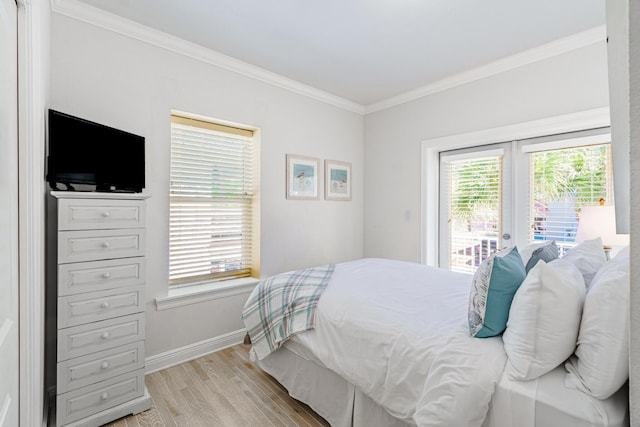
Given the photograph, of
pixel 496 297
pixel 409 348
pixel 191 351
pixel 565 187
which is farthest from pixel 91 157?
pixel 565 187

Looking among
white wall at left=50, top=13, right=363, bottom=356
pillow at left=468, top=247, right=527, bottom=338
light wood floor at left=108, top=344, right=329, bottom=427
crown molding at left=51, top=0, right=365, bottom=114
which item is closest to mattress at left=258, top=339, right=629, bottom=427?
pillow at left=468, top=247, right=527, bottom=338

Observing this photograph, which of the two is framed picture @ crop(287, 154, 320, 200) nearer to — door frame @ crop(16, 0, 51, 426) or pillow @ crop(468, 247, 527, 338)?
door frame @ crop(16, 0, 51, 426)

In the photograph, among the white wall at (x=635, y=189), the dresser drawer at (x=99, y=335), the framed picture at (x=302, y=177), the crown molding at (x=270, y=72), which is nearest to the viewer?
the white wall at (x=635, y=189)

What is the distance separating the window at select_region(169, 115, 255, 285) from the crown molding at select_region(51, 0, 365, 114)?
56cm

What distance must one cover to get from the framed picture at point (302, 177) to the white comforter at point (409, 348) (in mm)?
1477

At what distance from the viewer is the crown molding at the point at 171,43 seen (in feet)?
7.24

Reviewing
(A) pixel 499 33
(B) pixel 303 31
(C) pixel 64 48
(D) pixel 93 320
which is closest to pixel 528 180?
(A) pixel 499 33

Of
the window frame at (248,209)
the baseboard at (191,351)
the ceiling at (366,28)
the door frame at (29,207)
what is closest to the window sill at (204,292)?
the window frame at (248,209)

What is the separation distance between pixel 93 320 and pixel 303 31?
2492 millimetres

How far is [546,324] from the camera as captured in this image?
3.77 feet

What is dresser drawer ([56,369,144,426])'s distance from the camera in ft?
5.84

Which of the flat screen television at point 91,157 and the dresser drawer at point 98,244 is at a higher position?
the flat screen television at point 91,157

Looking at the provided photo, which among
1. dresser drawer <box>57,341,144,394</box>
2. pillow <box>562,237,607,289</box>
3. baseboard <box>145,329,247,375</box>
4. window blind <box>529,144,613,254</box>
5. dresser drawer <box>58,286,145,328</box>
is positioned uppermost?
window blind <box>529,144,613,254</box>

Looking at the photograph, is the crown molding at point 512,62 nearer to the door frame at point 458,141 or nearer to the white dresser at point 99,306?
the door frame at point 458,141
